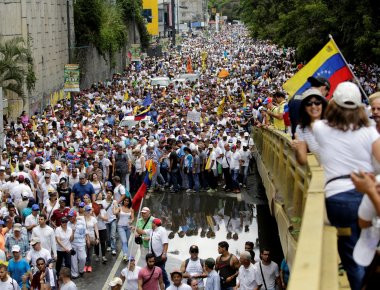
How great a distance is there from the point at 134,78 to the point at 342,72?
4355cm

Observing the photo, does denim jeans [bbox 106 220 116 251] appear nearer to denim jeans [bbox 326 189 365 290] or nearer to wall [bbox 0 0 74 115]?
denim jeans [bbox 326 189 365 290]

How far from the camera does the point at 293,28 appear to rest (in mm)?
44156

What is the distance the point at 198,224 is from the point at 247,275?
8620 millimetres

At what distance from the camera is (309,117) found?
22.7ft

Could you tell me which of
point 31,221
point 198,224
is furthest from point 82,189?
point 198,224

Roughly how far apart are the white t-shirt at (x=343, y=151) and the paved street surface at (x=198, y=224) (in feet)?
31.7

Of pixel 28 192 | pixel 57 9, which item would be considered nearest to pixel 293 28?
pixel 57 9

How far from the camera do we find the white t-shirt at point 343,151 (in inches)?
216

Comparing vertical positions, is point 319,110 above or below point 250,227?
above

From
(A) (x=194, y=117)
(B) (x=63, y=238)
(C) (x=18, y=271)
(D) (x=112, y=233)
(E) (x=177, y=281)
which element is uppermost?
(E) (x=177, y=281)

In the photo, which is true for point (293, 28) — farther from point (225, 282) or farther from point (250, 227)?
point (225, 282)

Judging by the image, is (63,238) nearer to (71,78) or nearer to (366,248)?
(366,248)

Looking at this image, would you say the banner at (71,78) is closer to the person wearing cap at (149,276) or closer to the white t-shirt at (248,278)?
the person wearing cap at (149,276)

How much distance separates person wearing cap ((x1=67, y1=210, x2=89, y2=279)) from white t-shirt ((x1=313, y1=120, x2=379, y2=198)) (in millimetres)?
9786
